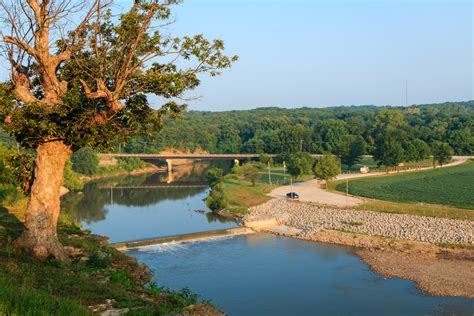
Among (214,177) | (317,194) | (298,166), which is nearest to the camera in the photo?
(317,194)

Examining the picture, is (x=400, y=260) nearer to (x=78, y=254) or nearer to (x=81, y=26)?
(x=78, y=254)

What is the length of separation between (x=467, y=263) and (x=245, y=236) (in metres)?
16.9

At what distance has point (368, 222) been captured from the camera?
45.6 m

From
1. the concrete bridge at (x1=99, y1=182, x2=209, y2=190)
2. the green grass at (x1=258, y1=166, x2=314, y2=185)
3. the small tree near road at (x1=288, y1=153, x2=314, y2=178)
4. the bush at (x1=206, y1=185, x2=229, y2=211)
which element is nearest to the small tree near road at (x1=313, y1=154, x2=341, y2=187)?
the small tree near road at (x1=288, y1=153, x2=314, y2=178)

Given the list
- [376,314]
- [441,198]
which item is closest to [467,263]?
[376,314]

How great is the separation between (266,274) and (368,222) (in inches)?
662

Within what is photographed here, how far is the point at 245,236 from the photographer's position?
1695 inches

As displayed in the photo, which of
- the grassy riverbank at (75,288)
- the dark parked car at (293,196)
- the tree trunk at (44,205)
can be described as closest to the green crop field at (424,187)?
the dark parked car at (293,196)

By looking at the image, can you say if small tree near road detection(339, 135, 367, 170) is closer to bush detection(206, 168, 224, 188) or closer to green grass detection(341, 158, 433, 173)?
green grass detection(341, 158, 433, 173)

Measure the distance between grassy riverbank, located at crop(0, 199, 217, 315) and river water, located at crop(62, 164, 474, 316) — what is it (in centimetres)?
1018

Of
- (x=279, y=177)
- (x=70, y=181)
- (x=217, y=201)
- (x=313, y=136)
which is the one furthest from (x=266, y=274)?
(x=313, y=136)

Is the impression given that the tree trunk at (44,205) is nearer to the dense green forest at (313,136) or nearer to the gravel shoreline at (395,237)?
the gravel shoreline at (395,237)

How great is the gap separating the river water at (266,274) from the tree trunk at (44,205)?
12.0 m

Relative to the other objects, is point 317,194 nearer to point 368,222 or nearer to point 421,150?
point 368,222
